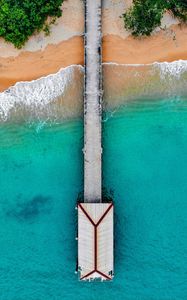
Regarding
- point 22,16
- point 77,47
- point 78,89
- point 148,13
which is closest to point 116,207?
point 78,89

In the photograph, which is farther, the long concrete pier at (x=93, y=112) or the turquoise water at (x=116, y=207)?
the turquoise water at (x=116, y=207)

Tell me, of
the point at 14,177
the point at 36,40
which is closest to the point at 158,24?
the point at 36,40

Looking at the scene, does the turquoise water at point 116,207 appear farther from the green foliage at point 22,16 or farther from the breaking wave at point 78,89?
the green foliage at point 22,16

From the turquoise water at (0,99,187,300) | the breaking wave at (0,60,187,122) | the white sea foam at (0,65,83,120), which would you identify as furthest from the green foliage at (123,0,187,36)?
the turquoise water at (0,99,187,300)

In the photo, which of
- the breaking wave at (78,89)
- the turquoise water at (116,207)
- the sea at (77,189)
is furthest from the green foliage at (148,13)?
the turquoise water at (116,207)

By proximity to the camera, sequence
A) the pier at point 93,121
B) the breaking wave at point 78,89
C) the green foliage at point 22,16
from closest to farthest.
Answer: the green foliage at point 22,16 → the pier at point 93,121 → the breaking wave at point 78,89

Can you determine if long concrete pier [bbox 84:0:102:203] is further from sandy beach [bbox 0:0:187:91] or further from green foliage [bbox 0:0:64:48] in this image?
green foliage [bbox 0:0:64:48]

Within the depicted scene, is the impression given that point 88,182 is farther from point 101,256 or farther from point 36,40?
point 36,40
